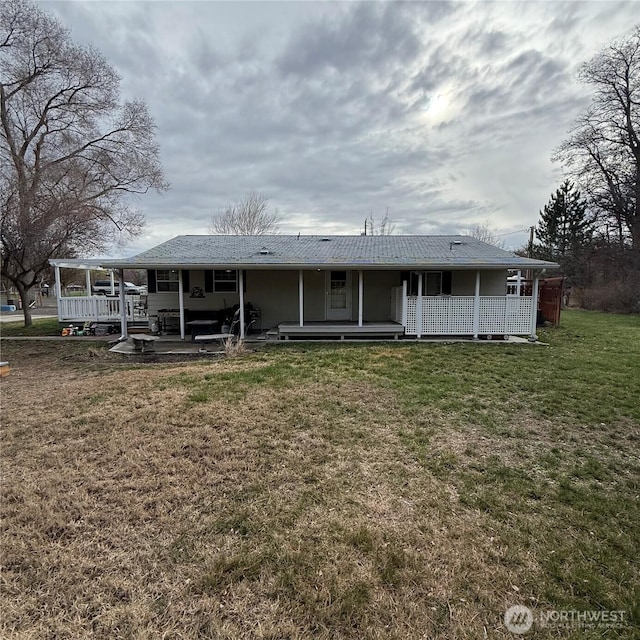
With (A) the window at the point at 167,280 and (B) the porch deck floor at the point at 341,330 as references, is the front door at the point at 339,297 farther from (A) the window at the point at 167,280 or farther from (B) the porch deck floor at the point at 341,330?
(A) the window at the point at 167,280

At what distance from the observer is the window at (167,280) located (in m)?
12.5

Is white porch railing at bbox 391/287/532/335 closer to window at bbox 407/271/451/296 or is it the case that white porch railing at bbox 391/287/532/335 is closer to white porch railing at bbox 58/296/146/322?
window at bbox 407/271/451/296

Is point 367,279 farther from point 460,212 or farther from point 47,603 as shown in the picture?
point 460,212

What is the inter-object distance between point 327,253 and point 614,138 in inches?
961

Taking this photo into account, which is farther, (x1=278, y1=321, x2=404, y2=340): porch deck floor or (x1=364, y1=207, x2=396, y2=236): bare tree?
(x1=364, y1=207, x2=396, y2=236): bare tree

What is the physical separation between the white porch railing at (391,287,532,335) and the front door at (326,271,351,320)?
248 centimetres

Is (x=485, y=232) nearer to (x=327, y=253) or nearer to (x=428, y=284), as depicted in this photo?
(x=428, y=284)

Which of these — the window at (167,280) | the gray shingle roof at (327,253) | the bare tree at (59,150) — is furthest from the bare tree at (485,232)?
the window at (167,280)

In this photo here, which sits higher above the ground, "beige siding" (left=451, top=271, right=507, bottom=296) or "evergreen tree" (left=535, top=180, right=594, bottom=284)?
"evergreen tree" (left=535, top=180, right=594, bottom=284)

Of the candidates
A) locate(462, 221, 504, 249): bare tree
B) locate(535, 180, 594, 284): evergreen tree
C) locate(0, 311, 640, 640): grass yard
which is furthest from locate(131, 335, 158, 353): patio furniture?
locate(462, 221, 504, 249): bare tree

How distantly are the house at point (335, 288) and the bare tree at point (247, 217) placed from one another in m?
16.6

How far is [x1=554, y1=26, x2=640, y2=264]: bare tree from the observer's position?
22.9 meters

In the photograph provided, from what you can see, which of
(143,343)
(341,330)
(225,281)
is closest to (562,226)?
(341,330)

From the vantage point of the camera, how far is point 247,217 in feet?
98.1
